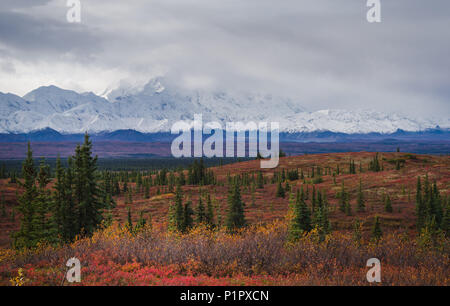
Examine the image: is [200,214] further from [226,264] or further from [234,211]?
[226,264]

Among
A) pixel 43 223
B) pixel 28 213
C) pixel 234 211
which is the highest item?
pixel 28 213

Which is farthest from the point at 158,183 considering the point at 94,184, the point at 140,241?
the point at 140,241

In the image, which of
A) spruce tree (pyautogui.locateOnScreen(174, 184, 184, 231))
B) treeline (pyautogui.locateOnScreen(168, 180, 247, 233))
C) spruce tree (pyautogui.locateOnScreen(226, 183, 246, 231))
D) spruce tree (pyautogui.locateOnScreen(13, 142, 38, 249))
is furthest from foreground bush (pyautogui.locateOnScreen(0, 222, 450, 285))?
spruce tree (pyautogui.locateOnScreen(226, 183, 246, 231))

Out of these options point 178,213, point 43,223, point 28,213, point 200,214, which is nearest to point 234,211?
point 200,214

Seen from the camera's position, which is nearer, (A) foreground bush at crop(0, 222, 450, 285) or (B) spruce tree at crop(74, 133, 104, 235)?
(A) foreground bush at crop(0, 222, 450, 285)

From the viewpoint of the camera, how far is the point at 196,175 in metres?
91.8

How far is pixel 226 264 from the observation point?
32.4 ft

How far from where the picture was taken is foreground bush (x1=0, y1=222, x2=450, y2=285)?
856cm

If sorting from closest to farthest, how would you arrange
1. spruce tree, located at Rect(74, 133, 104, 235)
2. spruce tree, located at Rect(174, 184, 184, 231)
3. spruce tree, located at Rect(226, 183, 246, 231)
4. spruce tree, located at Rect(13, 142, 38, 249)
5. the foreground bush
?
the foreground bush < spruce tree, located at Rect(13, 142, 38, 249) < spruce tree, located at Rect(74, 133, 104, 235) < spruce tree, located at Rect(174, 184, 184, 231) < spruce tree, located at Rect(226, 183, 246, 231)

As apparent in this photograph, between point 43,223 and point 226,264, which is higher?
point 226,264

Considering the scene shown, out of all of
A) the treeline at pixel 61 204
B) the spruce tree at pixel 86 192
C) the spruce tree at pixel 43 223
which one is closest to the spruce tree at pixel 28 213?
the treeline at pixel 61 204

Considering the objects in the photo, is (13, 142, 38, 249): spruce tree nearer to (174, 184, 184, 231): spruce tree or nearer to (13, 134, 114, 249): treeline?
(13, 134, 114, 249): treeline
